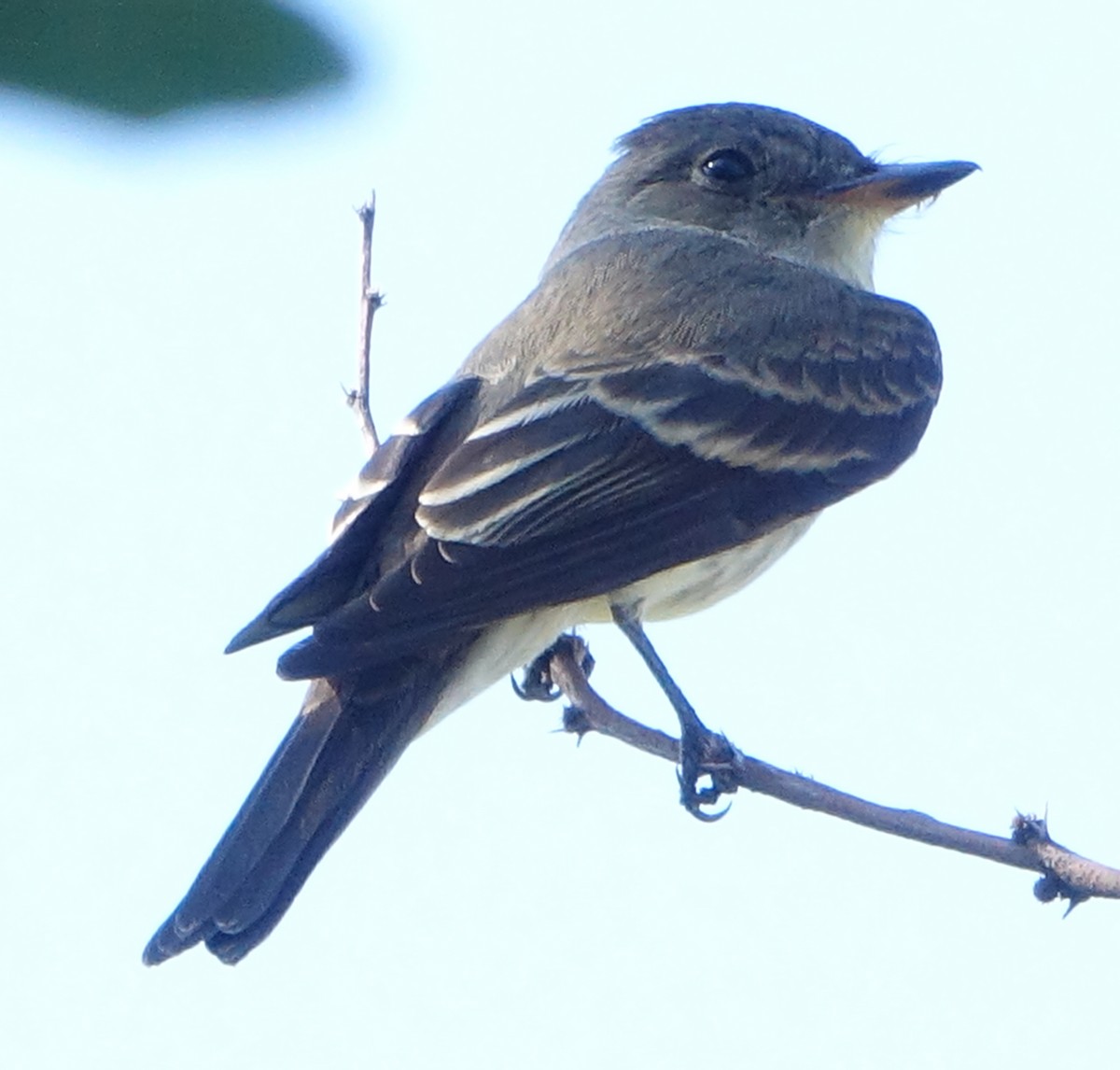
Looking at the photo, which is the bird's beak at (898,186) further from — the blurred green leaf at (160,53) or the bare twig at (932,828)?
the blurred green leaf at (160,53)

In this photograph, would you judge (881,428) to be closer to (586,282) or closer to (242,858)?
(586,282)

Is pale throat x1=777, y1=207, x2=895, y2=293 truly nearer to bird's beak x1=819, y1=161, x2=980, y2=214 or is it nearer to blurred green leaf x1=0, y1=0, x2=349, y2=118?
bird's beak x1=819, y1=161, x2=980, y2=214

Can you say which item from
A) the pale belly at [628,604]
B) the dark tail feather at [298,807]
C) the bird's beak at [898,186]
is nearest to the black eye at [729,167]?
the bird's beak at [898,186]

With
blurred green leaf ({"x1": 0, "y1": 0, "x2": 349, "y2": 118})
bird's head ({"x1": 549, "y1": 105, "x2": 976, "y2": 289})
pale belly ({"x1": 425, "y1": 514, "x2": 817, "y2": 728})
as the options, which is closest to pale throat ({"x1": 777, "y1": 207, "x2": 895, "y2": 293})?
bird's head ({"x1": 549, "y1": 105, "x2": 976, "y2": 289})

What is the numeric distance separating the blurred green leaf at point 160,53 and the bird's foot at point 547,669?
2.32 m

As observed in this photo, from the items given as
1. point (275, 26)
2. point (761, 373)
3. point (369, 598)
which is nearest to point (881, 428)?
point (761, 373)

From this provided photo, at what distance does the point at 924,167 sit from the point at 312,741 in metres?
2.94

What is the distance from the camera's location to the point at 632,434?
4566 mm

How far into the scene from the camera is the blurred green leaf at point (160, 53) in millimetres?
2512

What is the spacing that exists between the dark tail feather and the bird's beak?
7.90 feet

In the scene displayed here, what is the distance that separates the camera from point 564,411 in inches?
178

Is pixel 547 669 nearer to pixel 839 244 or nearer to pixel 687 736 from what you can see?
pixel 687 736

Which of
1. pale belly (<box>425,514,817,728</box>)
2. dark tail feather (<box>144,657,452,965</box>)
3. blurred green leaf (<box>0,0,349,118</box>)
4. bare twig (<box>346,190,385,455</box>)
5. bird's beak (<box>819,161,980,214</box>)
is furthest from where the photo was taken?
bird's beak (<box>819,161,980,214</box>)

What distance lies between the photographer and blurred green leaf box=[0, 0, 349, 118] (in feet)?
8.24
